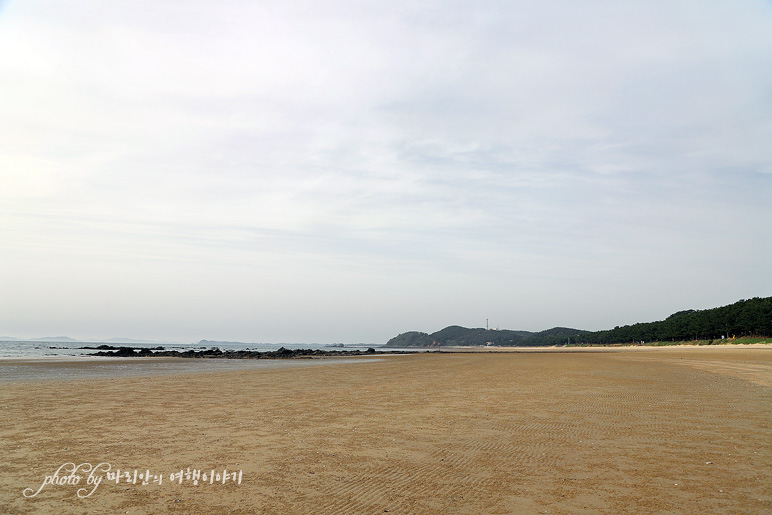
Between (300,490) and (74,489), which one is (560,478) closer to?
(300,490)

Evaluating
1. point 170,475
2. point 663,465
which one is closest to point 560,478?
point 663,465

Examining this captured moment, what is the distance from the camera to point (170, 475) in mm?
7078

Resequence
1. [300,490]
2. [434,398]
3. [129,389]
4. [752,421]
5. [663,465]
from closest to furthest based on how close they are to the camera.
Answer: [300,490] < [663,465] < [752,421] < [434,398] < [129,389]

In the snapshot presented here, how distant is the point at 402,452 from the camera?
8445mm

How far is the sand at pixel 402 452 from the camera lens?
6.03 m

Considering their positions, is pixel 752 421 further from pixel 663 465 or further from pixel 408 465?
pixel 408 465

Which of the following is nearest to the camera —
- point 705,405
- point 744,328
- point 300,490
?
point 300,490

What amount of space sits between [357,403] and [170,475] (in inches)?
308

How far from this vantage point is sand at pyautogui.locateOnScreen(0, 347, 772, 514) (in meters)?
6.03

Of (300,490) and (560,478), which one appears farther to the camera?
(560,478)

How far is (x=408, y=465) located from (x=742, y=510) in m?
4.28

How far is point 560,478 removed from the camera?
6.90m

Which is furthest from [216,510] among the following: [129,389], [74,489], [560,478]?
[129,389]

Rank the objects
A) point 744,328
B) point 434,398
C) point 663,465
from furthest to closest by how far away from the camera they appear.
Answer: point 744,328, point 434,398, point 663,465
